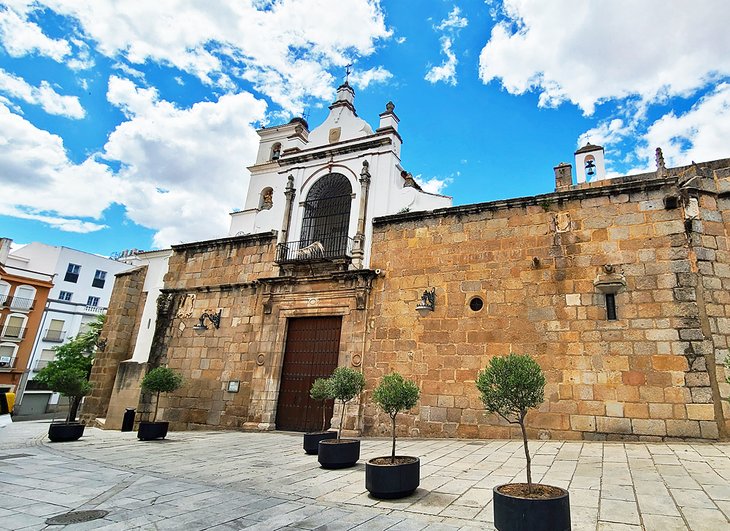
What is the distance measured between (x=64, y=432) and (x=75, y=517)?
724 cm

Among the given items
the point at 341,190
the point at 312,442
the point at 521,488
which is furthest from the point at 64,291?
the point at 521,488

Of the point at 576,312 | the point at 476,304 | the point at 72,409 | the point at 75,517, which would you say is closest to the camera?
the point at 75,517

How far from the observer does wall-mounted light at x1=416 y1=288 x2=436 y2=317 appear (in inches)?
376

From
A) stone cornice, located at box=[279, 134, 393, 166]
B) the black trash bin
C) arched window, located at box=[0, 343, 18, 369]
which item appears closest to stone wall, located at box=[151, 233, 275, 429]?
the black trash bin

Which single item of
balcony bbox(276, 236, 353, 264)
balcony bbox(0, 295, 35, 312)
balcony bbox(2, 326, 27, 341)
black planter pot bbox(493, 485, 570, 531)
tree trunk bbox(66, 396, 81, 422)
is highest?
balcony bbox(276, 236, 353, 264)

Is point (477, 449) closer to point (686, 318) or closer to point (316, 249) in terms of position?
point (686, 318)

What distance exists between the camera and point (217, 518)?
396cm

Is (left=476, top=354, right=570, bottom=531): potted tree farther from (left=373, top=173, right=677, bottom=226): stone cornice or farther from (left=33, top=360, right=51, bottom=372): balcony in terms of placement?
(left=33, top=360, right=51, bottom=372): balcony

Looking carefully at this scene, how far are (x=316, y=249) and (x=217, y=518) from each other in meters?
8.83

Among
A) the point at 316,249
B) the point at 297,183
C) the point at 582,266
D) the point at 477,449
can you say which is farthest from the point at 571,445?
the point at 297,183

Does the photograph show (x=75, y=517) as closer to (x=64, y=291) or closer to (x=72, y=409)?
(x=72, y=409)

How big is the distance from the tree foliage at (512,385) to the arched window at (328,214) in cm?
845

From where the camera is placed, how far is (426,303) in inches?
376

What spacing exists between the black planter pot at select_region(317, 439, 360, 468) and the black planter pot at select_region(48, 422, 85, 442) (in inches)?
290
